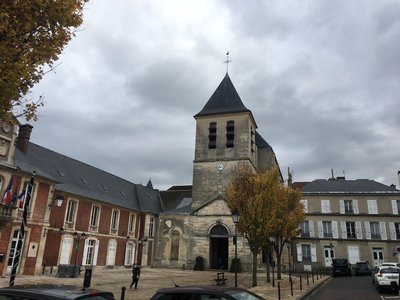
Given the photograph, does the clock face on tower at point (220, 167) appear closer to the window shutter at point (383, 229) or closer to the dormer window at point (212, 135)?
the dormer window at point (212, 135)

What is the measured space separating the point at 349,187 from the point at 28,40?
39.6m

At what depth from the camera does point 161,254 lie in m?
32.4

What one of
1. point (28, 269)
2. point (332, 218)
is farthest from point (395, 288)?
point (332, 218)

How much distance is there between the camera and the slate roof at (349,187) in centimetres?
3819

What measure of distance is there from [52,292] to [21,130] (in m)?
23.1

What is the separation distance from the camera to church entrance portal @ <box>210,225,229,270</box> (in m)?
31.1

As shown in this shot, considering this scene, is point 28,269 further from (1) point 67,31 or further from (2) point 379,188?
(2) point 379,188

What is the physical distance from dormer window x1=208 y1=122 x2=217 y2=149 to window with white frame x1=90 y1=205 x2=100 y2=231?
42.9 ft

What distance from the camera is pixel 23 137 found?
2433 centimetres

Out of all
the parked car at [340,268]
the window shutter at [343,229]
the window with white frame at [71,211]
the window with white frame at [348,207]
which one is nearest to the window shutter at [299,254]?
the window shutter at [343,229]

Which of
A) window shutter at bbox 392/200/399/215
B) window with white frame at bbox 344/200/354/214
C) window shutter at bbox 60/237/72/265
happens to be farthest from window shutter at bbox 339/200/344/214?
window shutter at bbox 60/237/72/265

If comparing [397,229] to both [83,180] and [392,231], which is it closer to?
[392,231]

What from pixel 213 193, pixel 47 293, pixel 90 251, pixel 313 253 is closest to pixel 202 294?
pixel 47 293

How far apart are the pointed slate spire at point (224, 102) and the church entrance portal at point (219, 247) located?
41.2ft
